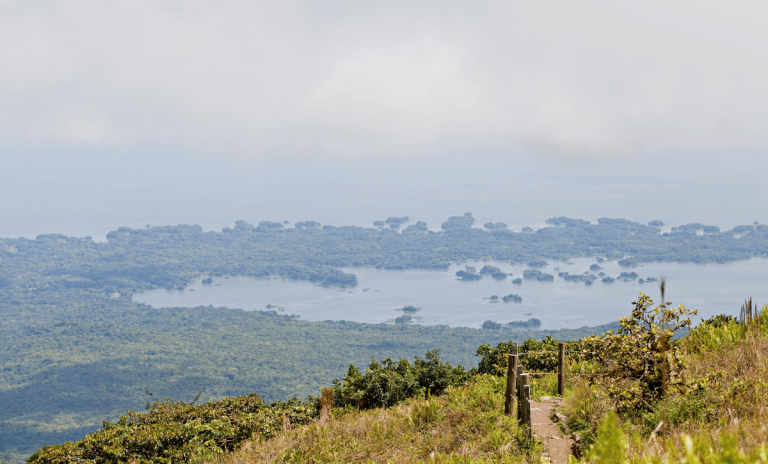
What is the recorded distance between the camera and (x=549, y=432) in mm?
7453

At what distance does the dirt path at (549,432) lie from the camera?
646 centimetres

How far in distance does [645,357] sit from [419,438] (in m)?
3.50

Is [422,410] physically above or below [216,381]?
above

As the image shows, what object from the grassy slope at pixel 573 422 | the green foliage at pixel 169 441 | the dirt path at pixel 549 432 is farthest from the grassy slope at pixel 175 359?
the dirt path at pixel 549 432

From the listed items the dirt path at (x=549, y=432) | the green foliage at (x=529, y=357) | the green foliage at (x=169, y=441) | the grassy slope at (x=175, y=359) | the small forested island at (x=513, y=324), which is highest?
the dirt path at (x=549, y=432)

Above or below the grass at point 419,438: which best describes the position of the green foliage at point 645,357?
above

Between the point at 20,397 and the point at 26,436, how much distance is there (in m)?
30.4

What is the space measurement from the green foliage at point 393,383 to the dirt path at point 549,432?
172 inches

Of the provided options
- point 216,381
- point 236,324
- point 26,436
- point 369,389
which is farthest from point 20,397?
point 369,389

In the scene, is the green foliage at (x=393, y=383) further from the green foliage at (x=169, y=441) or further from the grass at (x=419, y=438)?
the grass at (x=419, y=438)

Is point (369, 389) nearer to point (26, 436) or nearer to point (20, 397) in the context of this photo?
point (26, 436)

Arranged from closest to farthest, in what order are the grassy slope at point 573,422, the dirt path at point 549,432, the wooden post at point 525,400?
1. the grassy slope at point 573,422
2. the dirt path at point 549,432
3. the wooden post at point 525,400

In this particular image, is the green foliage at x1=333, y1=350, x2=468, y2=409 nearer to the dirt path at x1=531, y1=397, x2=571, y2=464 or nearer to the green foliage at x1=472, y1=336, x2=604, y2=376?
the green foliage at x1=472, y1=336, x2=604, y2=376

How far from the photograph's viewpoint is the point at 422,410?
30.2ft
